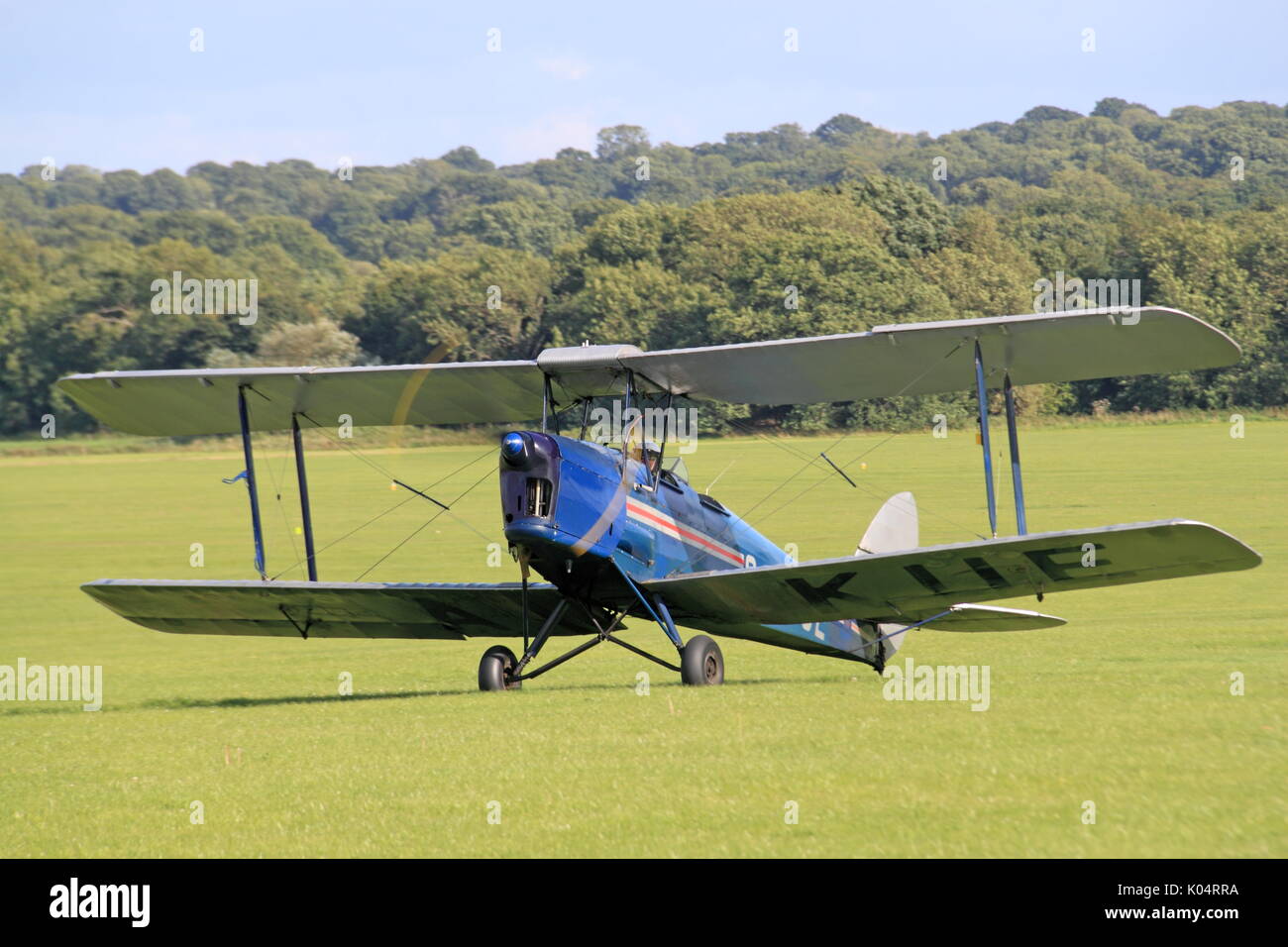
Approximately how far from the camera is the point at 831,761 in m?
8.34

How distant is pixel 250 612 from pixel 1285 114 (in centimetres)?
19596

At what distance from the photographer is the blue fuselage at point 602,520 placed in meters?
11.4

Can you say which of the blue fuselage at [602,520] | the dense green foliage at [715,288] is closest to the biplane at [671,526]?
the blue fuselage at [602,520]

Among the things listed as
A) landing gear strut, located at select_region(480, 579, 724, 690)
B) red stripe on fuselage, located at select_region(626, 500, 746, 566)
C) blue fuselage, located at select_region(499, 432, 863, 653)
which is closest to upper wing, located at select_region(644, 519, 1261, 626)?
landing gear strut, located at select_region(480, 579, 724, 690)

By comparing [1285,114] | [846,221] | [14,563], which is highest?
[1285,114]

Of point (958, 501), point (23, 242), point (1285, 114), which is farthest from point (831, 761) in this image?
point (1285, 114)

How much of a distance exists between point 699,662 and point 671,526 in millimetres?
1199

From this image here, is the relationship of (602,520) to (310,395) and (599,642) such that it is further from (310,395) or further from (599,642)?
(310,395)

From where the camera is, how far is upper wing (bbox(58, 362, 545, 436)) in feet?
45.8

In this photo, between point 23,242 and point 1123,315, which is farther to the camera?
point 23,242

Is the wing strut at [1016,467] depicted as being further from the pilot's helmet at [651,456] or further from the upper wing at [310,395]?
the upper wing at [310,395]

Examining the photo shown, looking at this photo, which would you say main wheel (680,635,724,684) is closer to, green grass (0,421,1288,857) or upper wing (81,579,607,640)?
green grass (0,421,1288,857)
